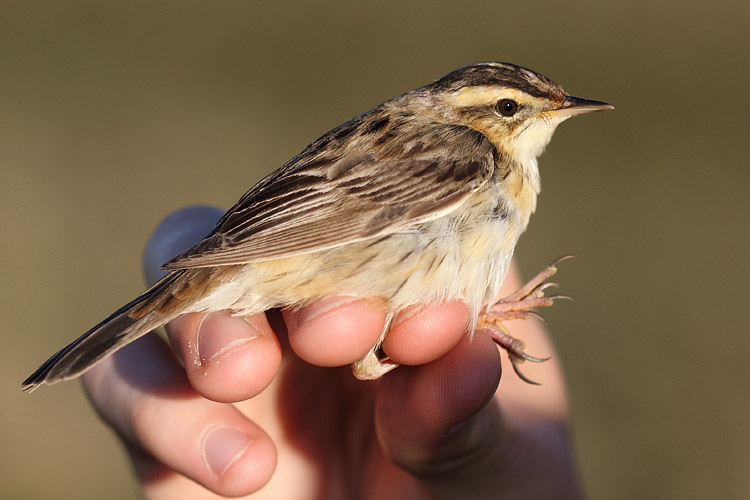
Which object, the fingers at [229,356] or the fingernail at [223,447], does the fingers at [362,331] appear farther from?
the fingernail at [223,447]

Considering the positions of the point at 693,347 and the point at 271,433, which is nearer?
the point at 271,433

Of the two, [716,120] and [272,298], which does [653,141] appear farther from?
[272,298]

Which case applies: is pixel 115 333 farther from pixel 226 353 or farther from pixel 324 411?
pixel 324 411

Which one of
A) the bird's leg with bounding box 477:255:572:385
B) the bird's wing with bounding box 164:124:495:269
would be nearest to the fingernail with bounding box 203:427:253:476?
the bird's wing with bounding box 164:124:495:269

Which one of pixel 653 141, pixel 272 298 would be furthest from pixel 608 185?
pixel 272 298

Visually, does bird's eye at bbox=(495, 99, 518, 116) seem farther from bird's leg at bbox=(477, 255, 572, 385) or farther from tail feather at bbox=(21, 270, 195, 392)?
tail feather at bbox=(21, 270, 195, 392)

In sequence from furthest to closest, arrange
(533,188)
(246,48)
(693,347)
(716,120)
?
(246,48)
(716,120)
(693,347)
(533,188)

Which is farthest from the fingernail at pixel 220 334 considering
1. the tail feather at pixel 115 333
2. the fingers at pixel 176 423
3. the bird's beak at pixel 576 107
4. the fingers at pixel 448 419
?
the bird's beak at pixel 576 107

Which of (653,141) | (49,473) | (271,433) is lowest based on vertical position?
(653,141)
